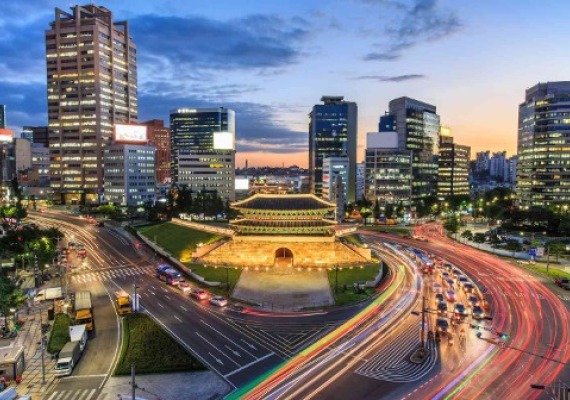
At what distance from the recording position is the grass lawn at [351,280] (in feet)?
221

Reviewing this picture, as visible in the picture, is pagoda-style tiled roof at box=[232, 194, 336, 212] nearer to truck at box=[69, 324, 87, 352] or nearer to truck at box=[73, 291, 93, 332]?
truck at box=[73, 291, 93, 332]

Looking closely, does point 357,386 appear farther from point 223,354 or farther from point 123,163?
point 123,163

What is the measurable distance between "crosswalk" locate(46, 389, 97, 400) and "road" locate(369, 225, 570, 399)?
29.2 metres

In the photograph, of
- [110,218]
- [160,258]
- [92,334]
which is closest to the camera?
[92,334]

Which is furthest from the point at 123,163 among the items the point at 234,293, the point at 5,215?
the point at 234,293

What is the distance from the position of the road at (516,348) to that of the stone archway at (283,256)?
37777 mm

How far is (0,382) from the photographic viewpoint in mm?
39625

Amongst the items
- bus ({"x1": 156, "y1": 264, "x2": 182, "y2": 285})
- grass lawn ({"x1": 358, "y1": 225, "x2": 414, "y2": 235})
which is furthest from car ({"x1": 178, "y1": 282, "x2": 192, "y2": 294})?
grass lawn ({"x1": 358, "y1": 225, "x2": 414, "y2": 235})

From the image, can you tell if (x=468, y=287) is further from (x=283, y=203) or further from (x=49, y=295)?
(x=49, y=295)

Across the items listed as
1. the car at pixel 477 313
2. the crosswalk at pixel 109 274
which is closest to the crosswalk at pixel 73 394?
the crosswalk at pixel 109 274

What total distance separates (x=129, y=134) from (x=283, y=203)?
12365 cm

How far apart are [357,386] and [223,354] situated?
15660 mm

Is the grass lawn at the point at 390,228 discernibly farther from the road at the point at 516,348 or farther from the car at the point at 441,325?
the car at the point at 441,325

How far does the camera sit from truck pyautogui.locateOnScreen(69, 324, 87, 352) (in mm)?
47219
